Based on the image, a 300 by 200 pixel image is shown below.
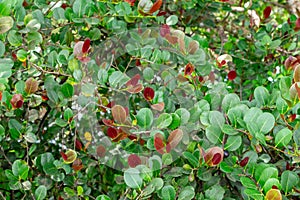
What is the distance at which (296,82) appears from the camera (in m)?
0.92

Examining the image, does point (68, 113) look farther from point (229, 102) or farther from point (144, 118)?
point (229, 102)

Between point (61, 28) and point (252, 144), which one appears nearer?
point (252, 144)

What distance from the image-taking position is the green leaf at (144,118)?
0.97 m

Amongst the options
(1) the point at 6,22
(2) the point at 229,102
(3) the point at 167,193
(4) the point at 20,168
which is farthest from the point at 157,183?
(1) the point at 6,22

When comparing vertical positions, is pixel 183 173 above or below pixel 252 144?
below

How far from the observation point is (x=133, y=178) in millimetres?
929

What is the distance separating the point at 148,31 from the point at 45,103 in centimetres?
41

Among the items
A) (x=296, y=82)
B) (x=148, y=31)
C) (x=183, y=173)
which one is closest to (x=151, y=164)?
(x=183, y=173)

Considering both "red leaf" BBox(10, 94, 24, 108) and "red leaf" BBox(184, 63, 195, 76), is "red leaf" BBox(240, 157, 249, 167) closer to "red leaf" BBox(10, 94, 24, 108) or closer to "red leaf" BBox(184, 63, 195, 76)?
"red leaf" BBox(184, 63, 195, 76)

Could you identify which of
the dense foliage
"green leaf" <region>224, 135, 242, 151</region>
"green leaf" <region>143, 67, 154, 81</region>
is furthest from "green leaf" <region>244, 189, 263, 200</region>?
"green leaf" <region>143, 67, 154, 81</region>

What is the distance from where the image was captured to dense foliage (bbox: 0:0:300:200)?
3.10 ft

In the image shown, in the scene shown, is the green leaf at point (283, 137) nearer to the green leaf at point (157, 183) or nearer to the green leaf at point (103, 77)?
the green leaf at point (157, 183)

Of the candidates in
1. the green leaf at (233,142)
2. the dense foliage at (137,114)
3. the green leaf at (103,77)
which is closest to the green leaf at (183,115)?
the dense foliage at (137,114)

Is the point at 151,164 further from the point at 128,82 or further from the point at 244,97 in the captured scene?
the point at 244,97
